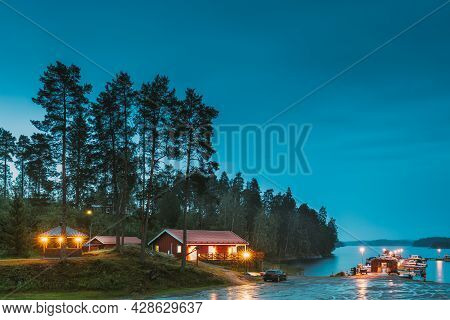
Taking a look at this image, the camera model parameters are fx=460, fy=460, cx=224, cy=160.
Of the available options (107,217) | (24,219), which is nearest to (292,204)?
A: (107,217)

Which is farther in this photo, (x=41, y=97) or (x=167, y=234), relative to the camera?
(x=167, y=234)

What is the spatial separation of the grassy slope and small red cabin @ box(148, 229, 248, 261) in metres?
20.8

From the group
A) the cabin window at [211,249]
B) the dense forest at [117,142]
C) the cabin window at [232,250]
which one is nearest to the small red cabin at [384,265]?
the cabin window at [232,250]

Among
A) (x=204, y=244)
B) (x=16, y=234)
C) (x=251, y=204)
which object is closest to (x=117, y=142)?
(x=16, y=234)

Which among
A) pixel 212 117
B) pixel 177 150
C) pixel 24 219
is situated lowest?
pixel 24 219

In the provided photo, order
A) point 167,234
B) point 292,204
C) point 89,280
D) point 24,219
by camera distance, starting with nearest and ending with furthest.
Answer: point 89,280 < point 24,219 < point 167,234 < point 292,204

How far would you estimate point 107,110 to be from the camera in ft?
149

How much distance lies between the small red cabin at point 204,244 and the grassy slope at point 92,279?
68.2ft

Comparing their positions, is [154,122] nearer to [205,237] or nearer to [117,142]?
[117,142]

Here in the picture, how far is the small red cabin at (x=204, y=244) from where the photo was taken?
62688 mm

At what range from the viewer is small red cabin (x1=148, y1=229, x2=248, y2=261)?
62.7m

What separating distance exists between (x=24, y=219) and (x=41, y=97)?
17.1m

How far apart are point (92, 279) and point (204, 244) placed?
29.6 m
